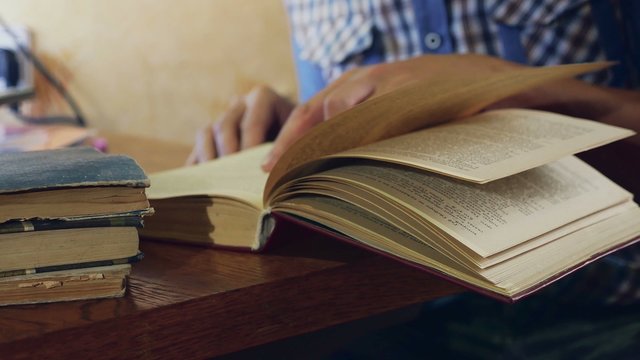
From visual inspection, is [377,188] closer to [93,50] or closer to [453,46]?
[453,46]

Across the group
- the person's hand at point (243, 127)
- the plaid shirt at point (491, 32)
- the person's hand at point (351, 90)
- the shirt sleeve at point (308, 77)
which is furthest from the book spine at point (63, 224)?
the shirt sleeve at point (308, 77)

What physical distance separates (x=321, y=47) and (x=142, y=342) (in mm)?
960

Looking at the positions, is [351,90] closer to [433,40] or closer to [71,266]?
[71,266]

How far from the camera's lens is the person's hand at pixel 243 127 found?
2.99ft

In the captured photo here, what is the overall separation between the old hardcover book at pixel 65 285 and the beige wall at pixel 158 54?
3.87ft

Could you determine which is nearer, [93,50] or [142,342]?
[142,342]

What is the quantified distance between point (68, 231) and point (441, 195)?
0.73 feet

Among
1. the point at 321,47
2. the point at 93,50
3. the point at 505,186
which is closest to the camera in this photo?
the point at 505,186

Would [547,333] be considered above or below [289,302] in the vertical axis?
below

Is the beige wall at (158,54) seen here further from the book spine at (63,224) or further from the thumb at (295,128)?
the book spine at (63,224)

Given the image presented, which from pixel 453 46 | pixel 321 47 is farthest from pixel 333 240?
pixel 321 47

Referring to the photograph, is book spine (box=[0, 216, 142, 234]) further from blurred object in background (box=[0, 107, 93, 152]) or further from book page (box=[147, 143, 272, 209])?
blurred object in background (box=[0, 107, 93, 152])

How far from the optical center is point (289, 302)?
0.47 metres

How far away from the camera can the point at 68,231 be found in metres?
0.43
